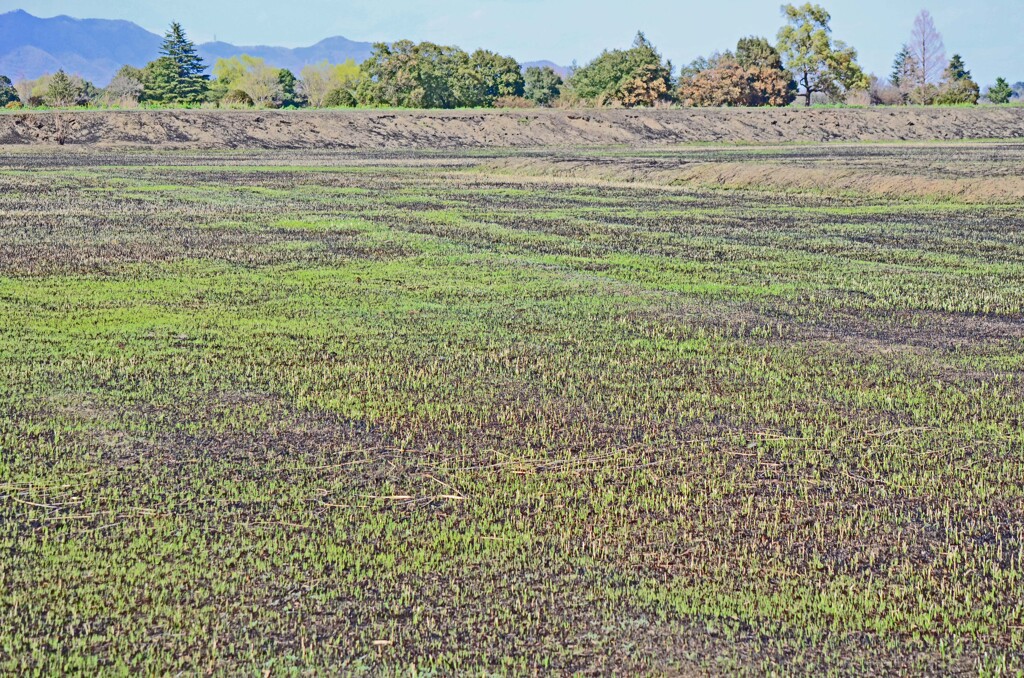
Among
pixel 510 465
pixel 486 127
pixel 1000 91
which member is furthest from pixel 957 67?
pixel 510 465

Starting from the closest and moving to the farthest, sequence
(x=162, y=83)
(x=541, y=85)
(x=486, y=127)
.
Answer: (x=486, y=127) < (x=162, y=83) < (x=541, y=85)

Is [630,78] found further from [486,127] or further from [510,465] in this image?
[510,465]

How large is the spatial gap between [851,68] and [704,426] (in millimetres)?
90606

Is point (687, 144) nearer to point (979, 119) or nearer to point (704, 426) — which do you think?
point (979, 119)

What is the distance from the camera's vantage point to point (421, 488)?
6398mm

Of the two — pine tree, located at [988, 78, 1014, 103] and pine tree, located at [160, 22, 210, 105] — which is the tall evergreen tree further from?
pine tree, located at [988, 78, 1014, 103]

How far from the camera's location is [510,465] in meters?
6.80

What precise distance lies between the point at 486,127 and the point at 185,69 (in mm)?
32104

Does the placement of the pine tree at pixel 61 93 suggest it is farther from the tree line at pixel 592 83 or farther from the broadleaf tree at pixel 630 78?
the broadleaf tree at pixel 630 78

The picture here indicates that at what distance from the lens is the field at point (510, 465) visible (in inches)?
184

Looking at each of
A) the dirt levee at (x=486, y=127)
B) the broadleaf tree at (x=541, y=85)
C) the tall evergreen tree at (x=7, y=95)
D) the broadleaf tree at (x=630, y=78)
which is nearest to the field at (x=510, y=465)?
the dirt levee at (x=486, y=127)

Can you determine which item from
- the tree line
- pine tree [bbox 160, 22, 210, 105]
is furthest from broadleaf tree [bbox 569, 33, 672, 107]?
pine tree [bbox 160, 22, 210, 105]

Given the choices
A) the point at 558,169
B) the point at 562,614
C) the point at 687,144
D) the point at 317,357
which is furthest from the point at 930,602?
the point at 687,144

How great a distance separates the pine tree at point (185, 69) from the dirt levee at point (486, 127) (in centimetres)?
2005
